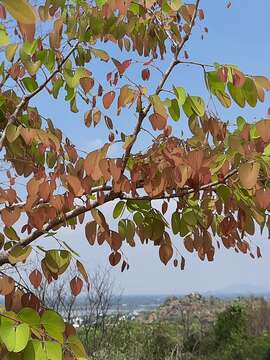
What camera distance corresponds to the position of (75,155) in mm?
1642

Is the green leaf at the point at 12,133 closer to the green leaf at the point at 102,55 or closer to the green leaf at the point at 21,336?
the green leaf at the point at 102,55

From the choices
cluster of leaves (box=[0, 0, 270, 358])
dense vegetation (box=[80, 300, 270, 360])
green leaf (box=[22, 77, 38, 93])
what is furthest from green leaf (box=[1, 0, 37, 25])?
dense vegetation (box=[80, 300, 270, 360])

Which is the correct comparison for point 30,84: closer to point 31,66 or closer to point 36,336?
point 31,66

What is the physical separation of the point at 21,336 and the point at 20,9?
58 cm

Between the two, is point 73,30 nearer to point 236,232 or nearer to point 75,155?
point 75,155

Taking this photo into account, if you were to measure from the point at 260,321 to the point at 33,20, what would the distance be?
1586cm

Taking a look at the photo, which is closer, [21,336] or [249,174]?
[21,336]

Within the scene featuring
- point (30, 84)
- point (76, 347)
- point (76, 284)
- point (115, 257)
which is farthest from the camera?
point (30, 84)

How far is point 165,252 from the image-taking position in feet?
4.52

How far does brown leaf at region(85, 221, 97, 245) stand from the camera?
1291 millimetres

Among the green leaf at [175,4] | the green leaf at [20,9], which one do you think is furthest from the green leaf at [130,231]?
the green leaf at [20,9]

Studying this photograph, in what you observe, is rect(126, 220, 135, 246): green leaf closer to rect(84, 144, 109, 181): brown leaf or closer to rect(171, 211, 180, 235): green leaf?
rect(171, 211, 180, 235): green leaf

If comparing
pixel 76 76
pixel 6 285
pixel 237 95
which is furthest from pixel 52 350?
pixel 76 76

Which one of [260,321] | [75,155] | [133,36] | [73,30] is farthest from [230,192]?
[260,321]
